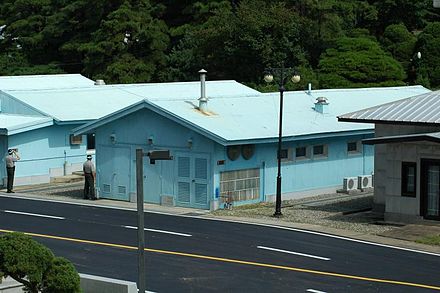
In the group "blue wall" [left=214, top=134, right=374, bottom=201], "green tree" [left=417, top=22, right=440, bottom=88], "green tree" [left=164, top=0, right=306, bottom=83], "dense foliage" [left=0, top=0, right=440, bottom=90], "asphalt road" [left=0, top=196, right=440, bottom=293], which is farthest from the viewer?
"green tree" [left=164, top=0, right=306, bottom=83]

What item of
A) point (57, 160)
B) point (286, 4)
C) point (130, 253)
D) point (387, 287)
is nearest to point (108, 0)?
point (286, 4)

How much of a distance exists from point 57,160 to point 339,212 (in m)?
15.3

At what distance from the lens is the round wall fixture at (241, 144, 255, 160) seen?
39031 mm

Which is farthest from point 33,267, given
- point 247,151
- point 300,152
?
point 300,152

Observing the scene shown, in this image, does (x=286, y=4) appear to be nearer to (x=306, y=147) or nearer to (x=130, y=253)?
(x=306, y=147)

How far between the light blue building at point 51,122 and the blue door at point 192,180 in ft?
27.3

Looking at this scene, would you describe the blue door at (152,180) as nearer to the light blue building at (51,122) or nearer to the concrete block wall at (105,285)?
the light blue building at (51,122)

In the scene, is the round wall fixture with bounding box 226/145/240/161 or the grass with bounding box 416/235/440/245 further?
the round wall fixture with bounding box 226/145/240/161

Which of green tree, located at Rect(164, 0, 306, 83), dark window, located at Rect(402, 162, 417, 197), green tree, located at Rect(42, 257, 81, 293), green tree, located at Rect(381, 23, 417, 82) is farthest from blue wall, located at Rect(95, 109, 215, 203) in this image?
green tree, located at Rect(381, 23, 417, 82)

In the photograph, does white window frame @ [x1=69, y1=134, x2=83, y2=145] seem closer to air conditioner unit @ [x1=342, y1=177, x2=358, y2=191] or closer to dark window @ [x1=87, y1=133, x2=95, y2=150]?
dark window @ [x1=87, y1=133, x2=95, y2=150]

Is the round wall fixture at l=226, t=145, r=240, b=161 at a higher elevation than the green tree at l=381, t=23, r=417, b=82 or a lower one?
lower

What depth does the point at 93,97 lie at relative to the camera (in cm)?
5138

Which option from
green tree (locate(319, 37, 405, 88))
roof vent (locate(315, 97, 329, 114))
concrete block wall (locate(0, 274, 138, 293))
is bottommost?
concrete block wall (locate(0, 274, 138, 293))

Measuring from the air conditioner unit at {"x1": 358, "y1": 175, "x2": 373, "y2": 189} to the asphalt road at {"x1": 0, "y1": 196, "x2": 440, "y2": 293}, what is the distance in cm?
956
